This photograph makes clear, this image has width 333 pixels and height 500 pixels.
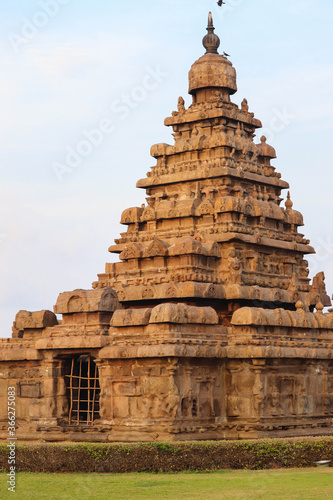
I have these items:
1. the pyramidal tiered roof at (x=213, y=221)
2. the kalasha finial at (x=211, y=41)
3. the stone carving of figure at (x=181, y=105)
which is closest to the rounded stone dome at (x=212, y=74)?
the pyramidal tiered roof at (x=213, y=221)

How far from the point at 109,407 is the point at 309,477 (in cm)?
1140

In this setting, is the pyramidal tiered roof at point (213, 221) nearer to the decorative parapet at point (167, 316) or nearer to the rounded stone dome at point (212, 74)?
the rounded stone dome at point (212, 74)

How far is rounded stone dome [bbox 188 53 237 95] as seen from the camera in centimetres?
4138

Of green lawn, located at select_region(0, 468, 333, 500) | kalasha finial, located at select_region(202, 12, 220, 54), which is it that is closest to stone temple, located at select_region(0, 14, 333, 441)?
kalasha finial, located at select_region(202, 12, 220, 54)

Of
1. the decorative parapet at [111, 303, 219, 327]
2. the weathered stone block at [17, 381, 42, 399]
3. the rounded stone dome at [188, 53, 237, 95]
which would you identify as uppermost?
the rounded stone dome at [188, 53, 237, 95]

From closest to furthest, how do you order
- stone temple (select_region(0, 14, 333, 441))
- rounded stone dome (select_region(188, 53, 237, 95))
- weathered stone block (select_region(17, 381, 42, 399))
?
stone temple (select_region(0, 14, 333, 441))
weathered stone block (select_region(17, 381, 42, 399))
rounded stone dome (select_region(188, 53, 237, 95))

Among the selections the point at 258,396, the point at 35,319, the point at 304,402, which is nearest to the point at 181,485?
the point at 258,396

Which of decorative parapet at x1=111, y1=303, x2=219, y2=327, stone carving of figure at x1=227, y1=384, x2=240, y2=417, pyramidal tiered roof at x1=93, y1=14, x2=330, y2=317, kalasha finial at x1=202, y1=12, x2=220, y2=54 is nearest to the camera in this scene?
decorative parapet at x1=111, y1=303, x2=219, y2=327

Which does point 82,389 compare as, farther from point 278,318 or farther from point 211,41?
point 211,41

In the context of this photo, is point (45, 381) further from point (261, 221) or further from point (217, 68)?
point (217, 68)

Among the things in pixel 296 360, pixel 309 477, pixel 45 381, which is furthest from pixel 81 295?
pixel 309 477

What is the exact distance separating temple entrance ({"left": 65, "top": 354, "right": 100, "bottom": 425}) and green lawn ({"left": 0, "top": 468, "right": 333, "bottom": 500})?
415 inches

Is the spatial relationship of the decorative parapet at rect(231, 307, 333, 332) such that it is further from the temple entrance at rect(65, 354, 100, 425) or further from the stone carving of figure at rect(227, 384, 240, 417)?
the temple entrance at rect(65, 354, 100, 425)

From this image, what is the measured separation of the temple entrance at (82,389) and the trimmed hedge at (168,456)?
882 centimetres
